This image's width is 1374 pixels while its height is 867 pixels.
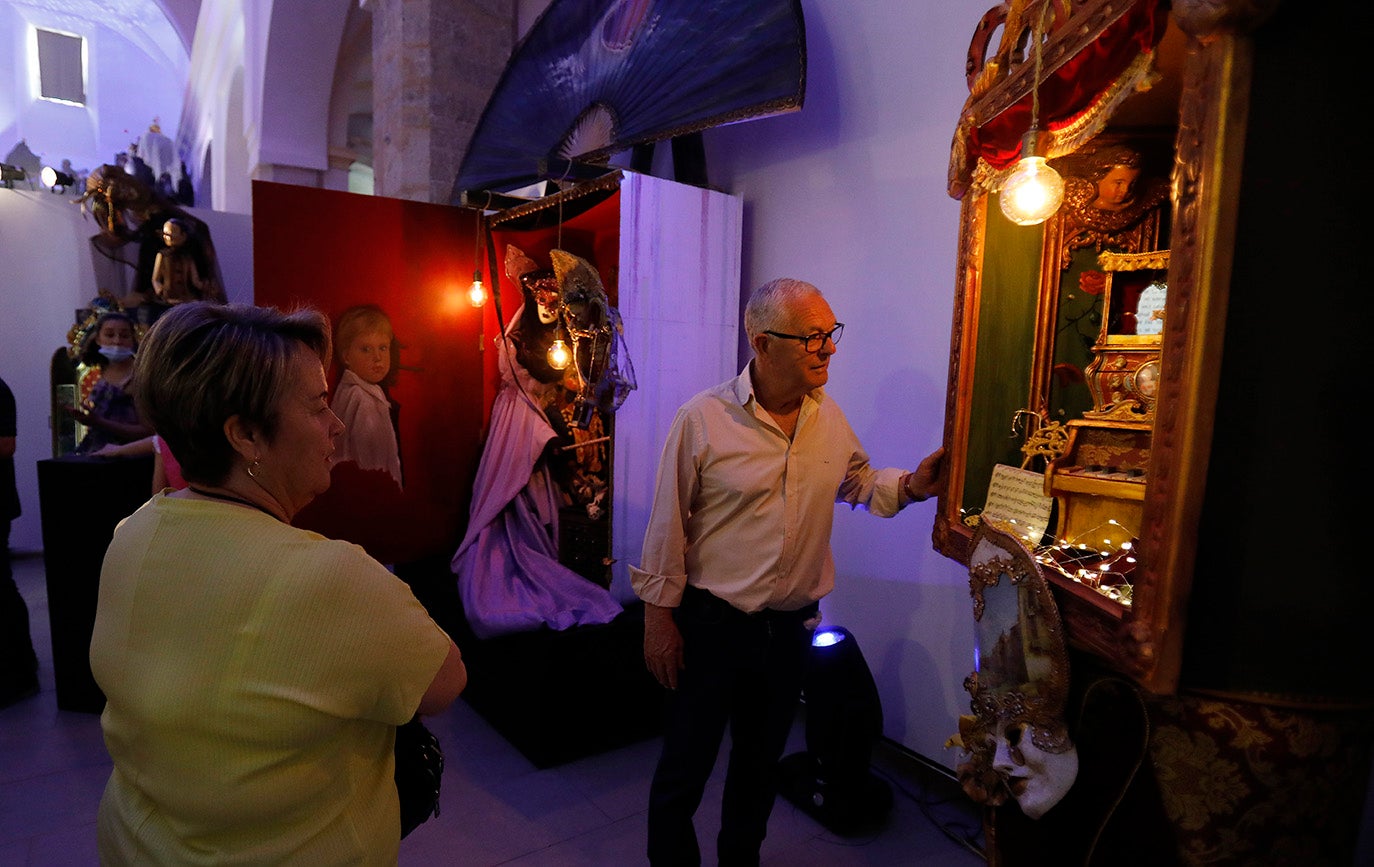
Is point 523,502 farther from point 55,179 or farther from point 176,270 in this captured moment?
point 55,179

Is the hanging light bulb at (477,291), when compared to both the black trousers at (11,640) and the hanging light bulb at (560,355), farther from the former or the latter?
the black trousers at (11,640)

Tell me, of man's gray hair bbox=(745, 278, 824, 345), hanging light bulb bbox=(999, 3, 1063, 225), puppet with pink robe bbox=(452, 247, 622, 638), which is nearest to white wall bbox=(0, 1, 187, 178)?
puppet with pink robe bbox=(452, 247, 622, 638)

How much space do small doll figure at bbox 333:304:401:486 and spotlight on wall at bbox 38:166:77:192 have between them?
16.4 ft

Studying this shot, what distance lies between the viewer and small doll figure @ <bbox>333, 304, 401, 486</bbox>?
14.1ft

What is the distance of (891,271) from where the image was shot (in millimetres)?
3490

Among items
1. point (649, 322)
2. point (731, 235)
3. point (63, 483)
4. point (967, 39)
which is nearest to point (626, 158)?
point (731, 235)

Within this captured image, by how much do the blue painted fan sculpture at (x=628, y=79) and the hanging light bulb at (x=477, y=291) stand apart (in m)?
0.78

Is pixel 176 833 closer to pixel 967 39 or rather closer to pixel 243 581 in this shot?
pixel 243 581

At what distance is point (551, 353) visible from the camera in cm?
452

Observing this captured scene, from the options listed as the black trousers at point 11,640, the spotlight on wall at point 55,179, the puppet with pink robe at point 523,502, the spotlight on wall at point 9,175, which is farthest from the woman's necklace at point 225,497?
the spotlight on wall at point 9,175

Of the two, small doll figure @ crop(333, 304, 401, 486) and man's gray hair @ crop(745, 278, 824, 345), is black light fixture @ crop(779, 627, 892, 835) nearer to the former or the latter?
man's gray hair @ crop(745, 278, 824, 345)

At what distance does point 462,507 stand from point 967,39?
12.8 ft

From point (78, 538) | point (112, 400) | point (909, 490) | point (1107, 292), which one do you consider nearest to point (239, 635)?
point (909, 490)

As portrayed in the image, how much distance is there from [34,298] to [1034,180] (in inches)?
343
